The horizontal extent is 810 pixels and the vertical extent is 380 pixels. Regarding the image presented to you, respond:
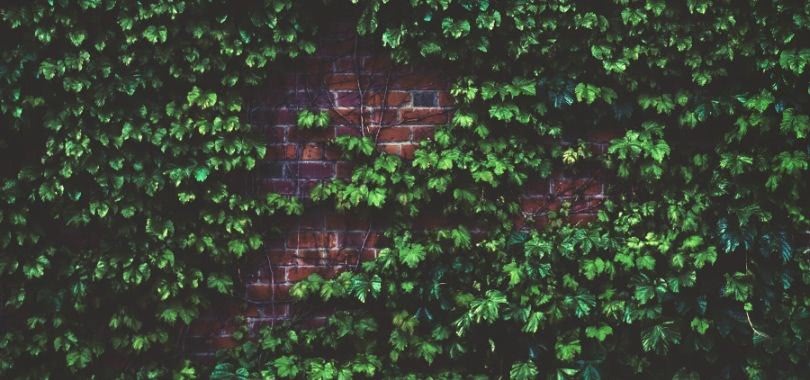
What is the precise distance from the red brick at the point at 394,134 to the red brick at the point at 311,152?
0.93 feet

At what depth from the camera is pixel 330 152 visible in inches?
126

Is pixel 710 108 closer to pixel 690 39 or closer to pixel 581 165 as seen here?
pixel 690 39

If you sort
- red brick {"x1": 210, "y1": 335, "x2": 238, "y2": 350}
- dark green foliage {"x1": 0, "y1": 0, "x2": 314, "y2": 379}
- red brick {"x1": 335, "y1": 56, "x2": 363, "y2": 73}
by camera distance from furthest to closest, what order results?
red brick {"x1": 210, "y1": 335, "x2": 238, "y2": 350}
red brick {"x1": 335, "y1": 56, "x2": 363, "y2": 73}
dark green foliage {"x1": 0, "y1": 0, "x2": 314, "y2": 379}

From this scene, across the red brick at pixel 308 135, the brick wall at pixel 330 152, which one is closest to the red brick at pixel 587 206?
the brick wall at pixel 330 152

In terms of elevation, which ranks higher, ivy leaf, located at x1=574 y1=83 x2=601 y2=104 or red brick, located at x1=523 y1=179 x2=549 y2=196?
ivy leaf, located at x1=574 y1=83 x2=601 y2=104

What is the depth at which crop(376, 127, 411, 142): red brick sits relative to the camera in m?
3.19

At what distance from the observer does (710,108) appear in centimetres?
304

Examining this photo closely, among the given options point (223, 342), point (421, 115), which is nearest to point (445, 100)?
point (421, 115)

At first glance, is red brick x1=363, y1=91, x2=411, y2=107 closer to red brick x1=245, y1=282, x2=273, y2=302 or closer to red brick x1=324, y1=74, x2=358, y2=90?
red brick x1=324, y1=74, x2=358, y2=90

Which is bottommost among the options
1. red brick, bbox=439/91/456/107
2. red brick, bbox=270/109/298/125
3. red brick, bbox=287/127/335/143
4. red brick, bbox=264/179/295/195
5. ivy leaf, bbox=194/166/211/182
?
red brick, bbox=264/179/295/195

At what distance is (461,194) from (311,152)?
729mm

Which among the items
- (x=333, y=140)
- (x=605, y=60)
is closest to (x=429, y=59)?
(x=333, y=140)


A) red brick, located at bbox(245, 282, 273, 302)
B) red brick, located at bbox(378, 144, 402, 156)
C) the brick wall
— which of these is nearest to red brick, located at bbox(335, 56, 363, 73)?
the brick wall

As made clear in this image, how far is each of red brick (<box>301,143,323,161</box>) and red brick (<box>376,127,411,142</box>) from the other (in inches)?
11.1
